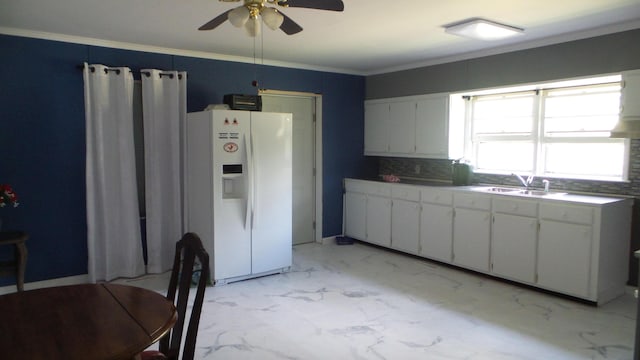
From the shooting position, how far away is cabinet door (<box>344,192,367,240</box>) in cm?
593

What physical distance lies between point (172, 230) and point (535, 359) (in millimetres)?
3478

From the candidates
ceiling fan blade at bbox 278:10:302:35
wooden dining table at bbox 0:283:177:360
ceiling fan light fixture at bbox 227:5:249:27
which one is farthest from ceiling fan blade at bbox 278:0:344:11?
wooden dining table at bbox 0:283:177:360

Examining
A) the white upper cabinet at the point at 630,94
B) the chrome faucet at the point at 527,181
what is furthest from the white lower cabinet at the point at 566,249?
the white upper cabinet at the point at 630,94

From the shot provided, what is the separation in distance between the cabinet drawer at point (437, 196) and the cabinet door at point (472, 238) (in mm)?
155

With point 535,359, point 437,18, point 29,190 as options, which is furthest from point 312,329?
point 29,190

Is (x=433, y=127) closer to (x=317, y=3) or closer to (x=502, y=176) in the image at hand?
(x=502, y=176)

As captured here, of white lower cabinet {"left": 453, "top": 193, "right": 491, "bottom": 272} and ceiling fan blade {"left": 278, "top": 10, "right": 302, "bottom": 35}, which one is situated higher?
ceiling fan blade {"left": 278, "top": 10, "right": 302, "bottom": 35}

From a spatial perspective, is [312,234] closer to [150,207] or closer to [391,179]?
[391,179]

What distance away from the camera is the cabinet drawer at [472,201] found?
449 centimetres

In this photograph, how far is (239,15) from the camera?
91.7 inches

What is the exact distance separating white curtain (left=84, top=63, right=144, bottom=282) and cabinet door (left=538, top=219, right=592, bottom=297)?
12.5 feet

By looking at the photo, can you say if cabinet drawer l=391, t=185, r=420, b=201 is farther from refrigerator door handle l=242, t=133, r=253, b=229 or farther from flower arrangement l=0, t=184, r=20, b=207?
flower arrangement l=0, t=184, r=20, b=207

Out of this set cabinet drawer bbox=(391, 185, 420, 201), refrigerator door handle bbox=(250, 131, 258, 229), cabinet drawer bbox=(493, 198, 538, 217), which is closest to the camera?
cabinet drawer bbox=(493, 198, 538, 217)

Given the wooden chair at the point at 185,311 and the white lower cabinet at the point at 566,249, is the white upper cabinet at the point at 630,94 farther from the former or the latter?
the wooden chair at the point at 185,311
